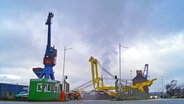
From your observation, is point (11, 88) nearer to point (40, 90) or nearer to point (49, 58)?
point (49, 58)

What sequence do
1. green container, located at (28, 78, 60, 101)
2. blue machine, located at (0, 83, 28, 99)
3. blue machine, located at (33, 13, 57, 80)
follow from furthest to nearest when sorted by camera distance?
blue machine, located at (33, 13, 57, 80), blue machine, located at (0, 83, 28, 99), green container, located at (28, 78, 60, 101)

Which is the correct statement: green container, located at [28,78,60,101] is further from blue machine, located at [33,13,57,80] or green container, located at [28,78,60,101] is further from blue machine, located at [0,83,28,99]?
blue machine, located at [33,13,57,80]

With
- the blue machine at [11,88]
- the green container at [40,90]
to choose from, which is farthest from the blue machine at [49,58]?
the green container at [40,90]

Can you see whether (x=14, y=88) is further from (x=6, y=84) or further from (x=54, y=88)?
(x=54, y=88)

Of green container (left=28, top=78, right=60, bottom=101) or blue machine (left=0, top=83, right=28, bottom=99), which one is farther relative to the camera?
blue machine (left=0, top=83, right=28, bottom=99)

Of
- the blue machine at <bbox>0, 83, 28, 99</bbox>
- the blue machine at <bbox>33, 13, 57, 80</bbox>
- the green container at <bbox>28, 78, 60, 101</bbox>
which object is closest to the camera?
the green container at <bbox>28, 78, 60, 101</bbox>

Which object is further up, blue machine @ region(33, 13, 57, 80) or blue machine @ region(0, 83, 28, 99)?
blue machine @ region(33, 13, 57, 80)

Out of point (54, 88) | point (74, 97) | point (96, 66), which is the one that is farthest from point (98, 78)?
point (54, 88)

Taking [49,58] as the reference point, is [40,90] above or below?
below

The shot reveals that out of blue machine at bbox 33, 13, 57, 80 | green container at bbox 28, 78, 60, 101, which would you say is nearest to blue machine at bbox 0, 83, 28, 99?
blue machine at bbox 33, 13, 57, 80

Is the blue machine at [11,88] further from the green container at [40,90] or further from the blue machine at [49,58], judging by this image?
the green container at [40,90]

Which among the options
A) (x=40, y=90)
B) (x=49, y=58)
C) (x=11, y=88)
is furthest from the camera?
(x=49, y=58)

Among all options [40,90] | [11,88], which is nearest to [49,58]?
[11,88]

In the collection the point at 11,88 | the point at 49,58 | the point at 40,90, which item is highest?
the point at 49,58
